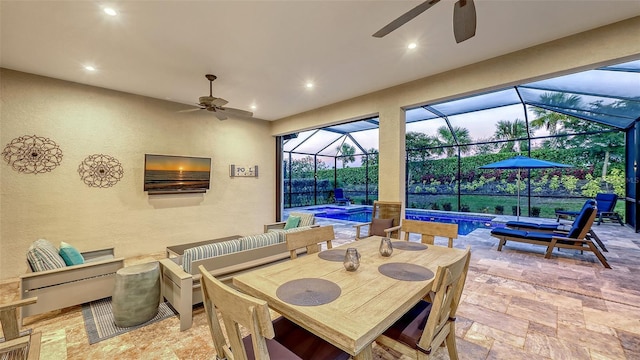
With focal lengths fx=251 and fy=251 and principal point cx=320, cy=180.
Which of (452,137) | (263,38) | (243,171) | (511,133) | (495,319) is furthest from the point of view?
(452,137)

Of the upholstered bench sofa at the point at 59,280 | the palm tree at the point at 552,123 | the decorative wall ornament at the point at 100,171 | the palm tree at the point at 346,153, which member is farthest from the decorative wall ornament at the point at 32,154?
the palm tree at the point at 552,123

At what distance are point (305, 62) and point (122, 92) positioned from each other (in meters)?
3.67

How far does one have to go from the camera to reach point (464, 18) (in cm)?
185

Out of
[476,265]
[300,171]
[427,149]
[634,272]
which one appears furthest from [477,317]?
[300,171]

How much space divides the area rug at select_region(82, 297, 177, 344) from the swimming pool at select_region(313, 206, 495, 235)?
7.16 metres

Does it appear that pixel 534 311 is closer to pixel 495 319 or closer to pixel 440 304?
pixel 495 319

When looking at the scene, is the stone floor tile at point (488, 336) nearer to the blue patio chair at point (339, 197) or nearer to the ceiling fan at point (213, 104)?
the ceiling fan at point (213, 104)

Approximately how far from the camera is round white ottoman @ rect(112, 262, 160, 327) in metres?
2.44

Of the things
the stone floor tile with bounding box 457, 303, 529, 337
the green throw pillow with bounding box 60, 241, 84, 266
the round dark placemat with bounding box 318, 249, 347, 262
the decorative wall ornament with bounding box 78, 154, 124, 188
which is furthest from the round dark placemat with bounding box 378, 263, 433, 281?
the decorative wall ornament with bounding box 78, 154, 124, 188

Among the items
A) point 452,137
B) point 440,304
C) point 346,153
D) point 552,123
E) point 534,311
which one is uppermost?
point 552,123

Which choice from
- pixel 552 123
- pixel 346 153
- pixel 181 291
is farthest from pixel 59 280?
pixel 552 123

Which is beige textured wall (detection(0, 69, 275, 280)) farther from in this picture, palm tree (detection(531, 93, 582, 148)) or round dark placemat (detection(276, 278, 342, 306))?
palm tree (detection(531, 93, 582, 148))

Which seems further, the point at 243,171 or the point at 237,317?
the point at 243,171

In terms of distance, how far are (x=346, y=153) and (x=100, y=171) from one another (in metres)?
8.92
